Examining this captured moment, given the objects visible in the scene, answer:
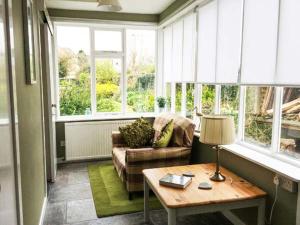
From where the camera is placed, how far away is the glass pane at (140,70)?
5.05 metres

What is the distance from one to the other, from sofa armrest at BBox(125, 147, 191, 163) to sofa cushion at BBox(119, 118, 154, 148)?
0.54 meters

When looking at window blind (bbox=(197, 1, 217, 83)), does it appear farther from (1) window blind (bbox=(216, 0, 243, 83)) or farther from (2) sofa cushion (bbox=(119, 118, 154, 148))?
(2) sofa cushion (bbox=(119, 118, 154, 148))

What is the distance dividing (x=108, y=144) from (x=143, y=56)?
1.81 metres

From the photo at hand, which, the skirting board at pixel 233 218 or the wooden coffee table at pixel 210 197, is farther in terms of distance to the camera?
the skirting board at pixel 233 218

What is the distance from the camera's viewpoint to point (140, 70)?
5.14 m

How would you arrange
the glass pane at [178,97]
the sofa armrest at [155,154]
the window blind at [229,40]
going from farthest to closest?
the glass pane at [178,97] < the sofa armrest at [155,154] < the window blind at [229,40]

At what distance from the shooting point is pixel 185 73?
4027 millimetres

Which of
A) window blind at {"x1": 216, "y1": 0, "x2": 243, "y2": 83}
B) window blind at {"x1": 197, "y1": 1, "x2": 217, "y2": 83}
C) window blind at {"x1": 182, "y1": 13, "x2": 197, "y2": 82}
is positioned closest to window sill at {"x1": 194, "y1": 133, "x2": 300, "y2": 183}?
window blind at {"x1": 216, "y1": 0, "x2": 243, "y2": 83}

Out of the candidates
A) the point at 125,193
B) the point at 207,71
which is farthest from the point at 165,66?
the point at 125,193

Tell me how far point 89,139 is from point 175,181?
2782 mm

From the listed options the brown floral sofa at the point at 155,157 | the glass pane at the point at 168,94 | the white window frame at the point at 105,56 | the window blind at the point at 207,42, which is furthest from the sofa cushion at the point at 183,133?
the white window frame at the point at 105,56

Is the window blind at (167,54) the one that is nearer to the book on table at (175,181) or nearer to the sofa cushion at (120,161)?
the sofa cushion at (120,161)

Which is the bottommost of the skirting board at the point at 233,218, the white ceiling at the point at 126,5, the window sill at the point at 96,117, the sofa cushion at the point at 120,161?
Answer: the skirting board at the point at 233,218

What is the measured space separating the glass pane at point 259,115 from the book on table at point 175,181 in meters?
0.86
